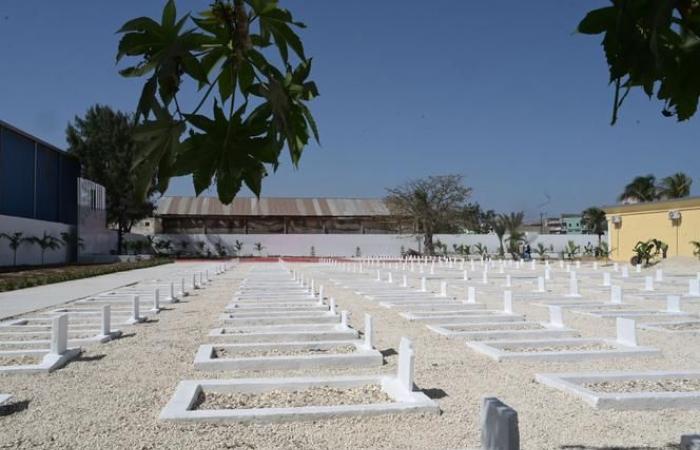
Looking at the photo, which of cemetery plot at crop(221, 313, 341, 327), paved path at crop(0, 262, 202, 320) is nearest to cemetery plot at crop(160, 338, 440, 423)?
cemetery plot at crop(221, 313, 341, 327)

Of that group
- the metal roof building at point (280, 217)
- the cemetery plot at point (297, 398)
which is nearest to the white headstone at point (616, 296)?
the cemetery plot at point (297, 398)

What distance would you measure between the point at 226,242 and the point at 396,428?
50.3 m

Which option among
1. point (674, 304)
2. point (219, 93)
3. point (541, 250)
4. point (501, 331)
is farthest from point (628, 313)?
point (541, 250)

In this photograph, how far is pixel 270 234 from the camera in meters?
54.6

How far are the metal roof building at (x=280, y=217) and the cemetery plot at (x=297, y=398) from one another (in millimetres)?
48607

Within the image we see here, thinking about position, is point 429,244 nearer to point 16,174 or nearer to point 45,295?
point 16,174

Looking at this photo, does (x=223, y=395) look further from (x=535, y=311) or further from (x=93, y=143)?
(x=93, y=143)

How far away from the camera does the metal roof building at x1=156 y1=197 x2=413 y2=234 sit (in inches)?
2213

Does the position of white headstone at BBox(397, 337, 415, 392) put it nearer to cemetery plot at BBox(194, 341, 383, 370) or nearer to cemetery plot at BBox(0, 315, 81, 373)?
cemetery plot at BBox(194, 341, 383, 370)

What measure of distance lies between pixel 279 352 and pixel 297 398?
2631 millimetres

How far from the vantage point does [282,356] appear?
7801mm

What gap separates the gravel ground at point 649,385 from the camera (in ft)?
20.5

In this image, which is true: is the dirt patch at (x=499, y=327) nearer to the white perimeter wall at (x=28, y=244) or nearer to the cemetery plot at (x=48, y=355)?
the cemetery plot at (x=48, y=355)

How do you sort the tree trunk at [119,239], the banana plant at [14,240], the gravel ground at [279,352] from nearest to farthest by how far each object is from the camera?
the gravel ground at [279,352], the banana plant at [14,240], the tree trunk at [119,239]
